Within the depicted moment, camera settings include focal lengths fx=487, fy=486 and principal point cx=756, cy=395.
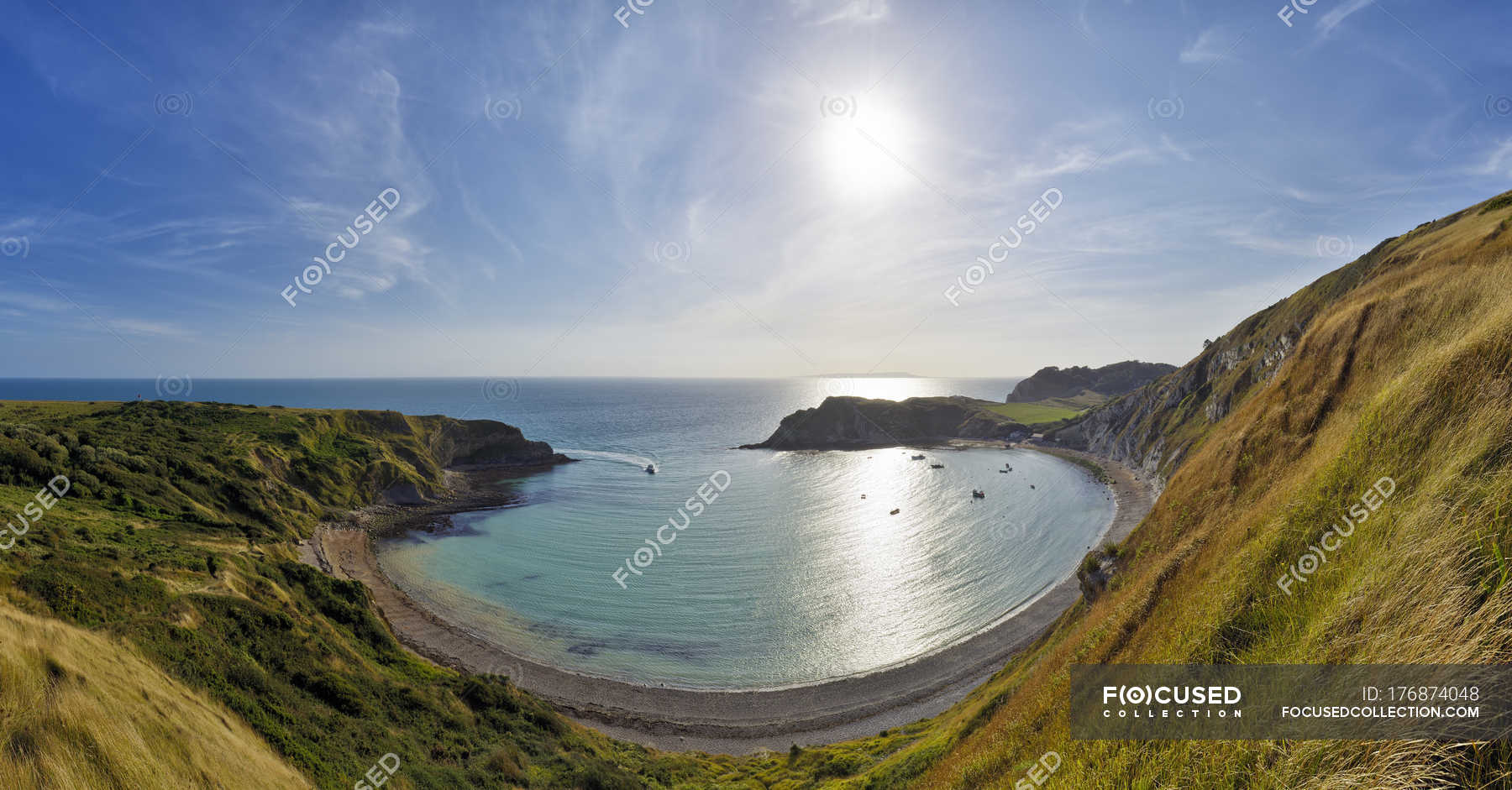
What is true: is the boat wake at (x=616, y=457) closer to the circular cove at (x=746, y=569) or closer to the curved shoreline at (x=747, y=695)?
the circular cove at (x=746, y=569)

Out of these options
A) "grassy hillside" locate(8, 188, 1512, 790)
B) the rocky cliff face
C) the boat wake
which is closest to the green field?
the rocky cliff face

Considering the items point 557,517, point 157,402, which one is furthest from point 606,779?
point 157,402

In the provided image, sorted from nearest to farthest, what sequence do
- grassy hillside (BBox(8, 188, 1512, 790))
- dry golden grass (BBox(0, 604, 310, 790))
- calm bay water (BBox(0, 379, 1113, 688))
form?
grassy hillside (BBox(8, 188, 1512, 790))
dry golden grass (BBox(0, 604, 310, 790))
calm bay water (BBox(0, 379, 1113, 688))

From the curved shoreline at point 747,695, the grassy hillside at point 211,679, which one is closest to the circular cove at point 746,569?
the curved shoreline at point 747,695

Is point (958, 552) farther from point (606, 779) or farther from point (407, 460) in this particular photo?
point (407, 460)

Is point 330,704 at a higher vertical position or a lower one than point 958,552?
higher

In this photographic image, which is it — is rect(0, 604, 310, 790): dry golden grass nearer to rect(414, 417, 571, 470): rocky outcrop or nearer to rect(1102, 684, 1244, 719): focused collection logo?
rect(1102, 684, 1244, 719): focused collection logo
